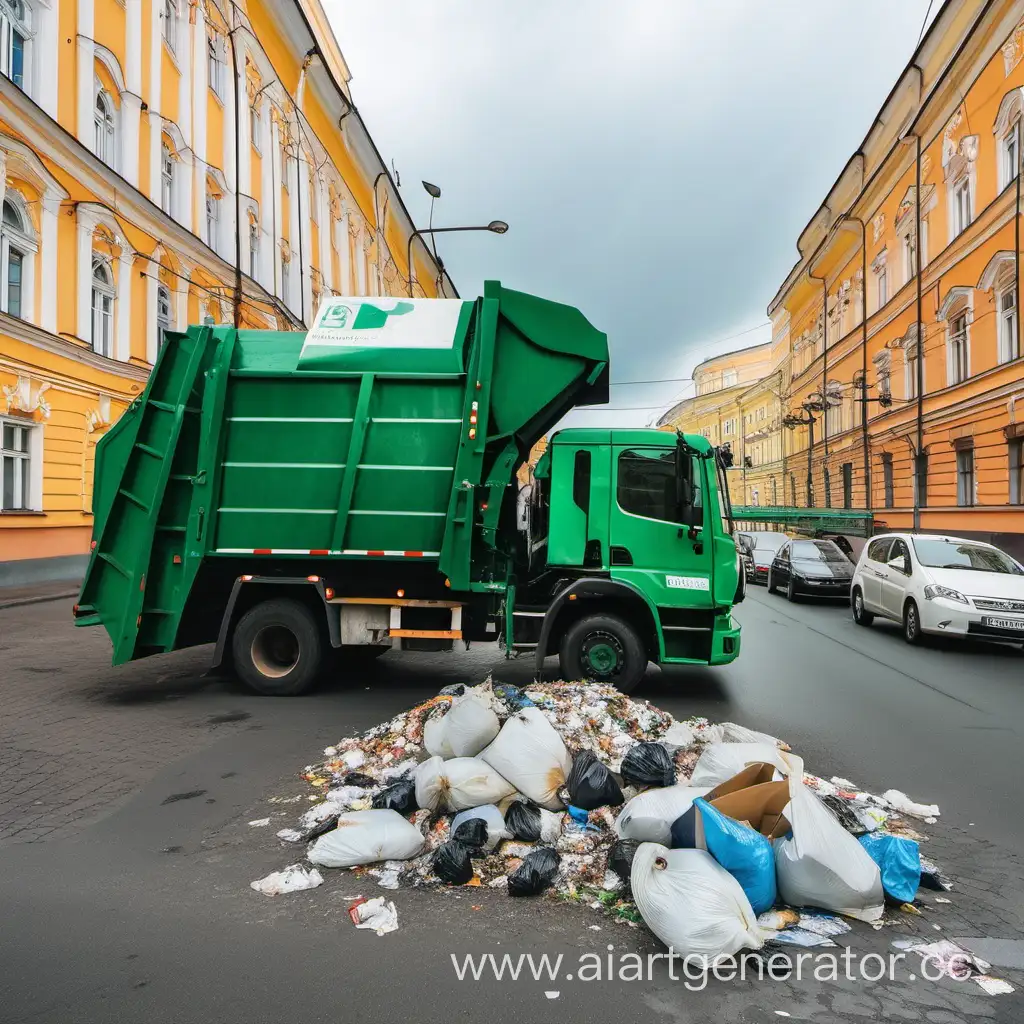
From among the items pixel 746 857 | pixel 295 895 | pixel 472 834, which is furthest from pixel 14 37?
pixel 746 857

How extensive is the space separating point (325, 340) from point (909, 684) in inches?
274

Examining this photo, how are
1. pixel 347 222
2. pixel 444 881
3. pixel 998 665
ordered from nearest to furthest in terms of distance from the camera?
1. pixel 444 881
2. pixel 998 665
3. pixel 347 222

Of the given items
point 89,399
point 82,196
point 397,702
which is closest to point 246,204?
point 82,196

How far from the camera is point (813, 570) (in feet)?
59.3

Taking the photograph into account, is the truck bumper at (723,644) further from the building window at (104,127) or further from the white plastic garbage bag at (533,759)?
the building window at (104,127)

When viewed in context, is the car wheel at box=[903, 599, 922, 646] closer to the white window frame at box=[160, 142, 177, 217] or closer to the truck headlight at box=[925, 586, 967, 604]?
the truck headlight at box=[925, 586, 967, 604]

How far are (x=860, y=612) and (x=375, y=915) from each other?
41.5ft

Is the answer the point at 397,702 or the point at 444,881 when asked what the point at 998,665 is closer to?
the point at 397,702

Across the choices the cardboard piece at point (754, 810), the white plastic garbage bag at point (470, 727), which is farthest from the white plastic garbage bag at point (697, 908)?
the white plastic garbage bag at point (470, 727)

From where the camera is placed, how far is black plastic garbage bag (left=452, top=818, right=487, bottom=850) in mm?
3760

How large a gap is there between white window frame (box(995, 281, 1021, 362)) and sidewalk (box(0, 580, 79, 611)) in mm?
23287

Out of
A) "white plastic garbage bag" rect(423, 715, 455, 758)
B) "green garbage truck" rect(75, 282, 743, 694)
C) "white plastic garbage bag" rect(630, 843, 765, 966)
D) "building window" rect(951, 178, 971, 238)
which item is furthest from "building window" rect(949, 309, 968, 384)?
"white plastic garbage bag" rect(630, 843, 765, 966)

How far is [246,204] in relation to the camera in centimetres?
2847

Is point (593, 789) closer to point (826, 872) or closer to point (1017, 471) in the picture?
point (826, 872)
